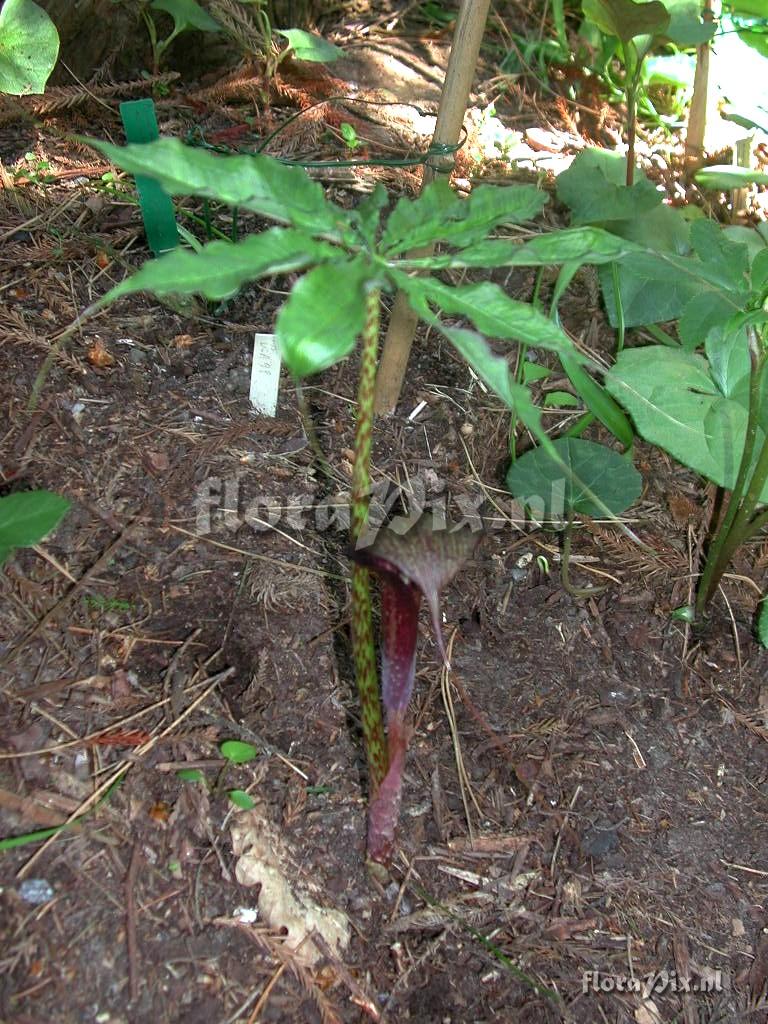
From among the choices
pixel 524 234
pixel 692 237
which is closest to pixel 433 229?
pixel 692 237

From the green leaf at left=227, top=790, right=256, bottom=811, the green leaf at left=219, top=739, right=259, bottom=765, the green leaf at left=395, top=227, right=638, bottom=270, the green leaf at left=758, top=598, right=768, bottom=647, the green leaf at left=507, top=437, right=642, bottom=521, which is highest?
the green leaf at left=395, top=227, right=638, bottom=270

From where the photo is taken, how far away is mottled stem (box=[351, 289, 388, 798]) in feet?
2.46

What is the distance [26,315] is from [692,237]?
1009mm

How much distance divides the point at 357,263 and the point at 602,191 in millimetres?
1076

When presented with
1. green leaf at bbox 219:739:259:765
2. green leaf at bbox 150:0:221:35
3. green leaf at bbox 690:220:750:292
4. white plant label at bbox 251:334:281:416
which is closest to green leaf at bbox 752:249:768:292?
green leaf at bbox 690:220:750:292

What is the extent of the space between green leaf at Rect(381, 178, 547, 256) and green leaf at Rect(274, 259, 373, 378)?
15cm

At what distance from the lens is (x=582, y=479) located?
4.39ft

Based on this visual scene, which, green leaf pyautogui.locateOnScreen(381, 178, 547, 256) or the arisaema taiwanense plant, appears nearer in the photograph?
the arisaema taiwanense plant

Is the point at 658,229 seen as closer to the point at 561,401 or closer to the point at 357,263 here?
the point at 561,401

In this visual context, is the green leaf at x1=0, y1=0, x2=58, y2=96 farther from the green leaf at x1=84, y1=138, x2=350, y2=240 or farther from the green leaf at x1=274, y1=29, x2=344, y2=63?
the green leaf at x1=84, y1=138, x2=350, y2=240

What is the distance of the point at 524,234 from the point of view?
5.67ft

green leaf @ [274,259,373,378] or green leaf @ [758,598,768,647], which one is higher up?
green leaf @ [274,259,373,378]

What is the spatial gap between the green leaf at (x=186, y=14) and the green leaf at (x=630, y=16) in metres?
0.73

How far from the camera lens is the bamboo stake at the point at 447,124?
119cm
